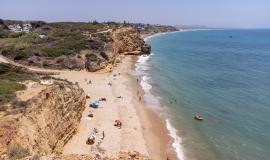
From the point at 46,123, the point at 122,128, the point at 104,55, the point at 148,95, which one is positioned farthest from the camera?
the point at 104,55

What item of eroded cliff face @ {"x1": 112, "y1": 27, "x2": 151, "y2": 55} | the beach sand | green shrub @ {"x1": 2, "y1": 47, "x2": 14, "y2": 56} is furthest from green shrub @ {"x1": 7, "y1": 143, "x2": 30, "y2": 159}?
eroded cliff face @ {"x1": 112, "y1": 27, "x2": 151, "y2": 55}

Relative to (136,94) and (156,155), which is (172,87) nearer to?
(136,94)

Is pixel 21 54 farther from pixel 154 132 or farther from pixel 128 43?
pixel 154 132

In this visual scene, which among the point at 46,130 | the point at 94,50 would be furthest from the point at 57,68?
the point at 46,130

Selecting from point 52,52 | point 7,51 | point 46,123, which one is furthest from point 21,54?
point 46,123

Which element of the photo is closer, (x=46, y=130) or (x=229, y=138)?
(x=46, y=130)

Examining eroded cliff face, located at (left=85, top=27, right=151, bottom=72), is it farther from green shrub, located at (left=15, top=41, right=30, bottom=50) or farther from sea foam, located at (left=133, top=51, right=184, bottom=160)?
green shrub, located at (left=15, top=41, right=30, bottom=50)

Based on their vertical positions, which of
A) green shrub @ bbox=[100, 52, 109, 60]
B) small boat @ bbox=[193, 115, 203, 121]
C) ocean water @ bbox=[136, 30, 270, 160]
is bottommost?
ocean water @ bbox=[136, 30, 270, 160]
